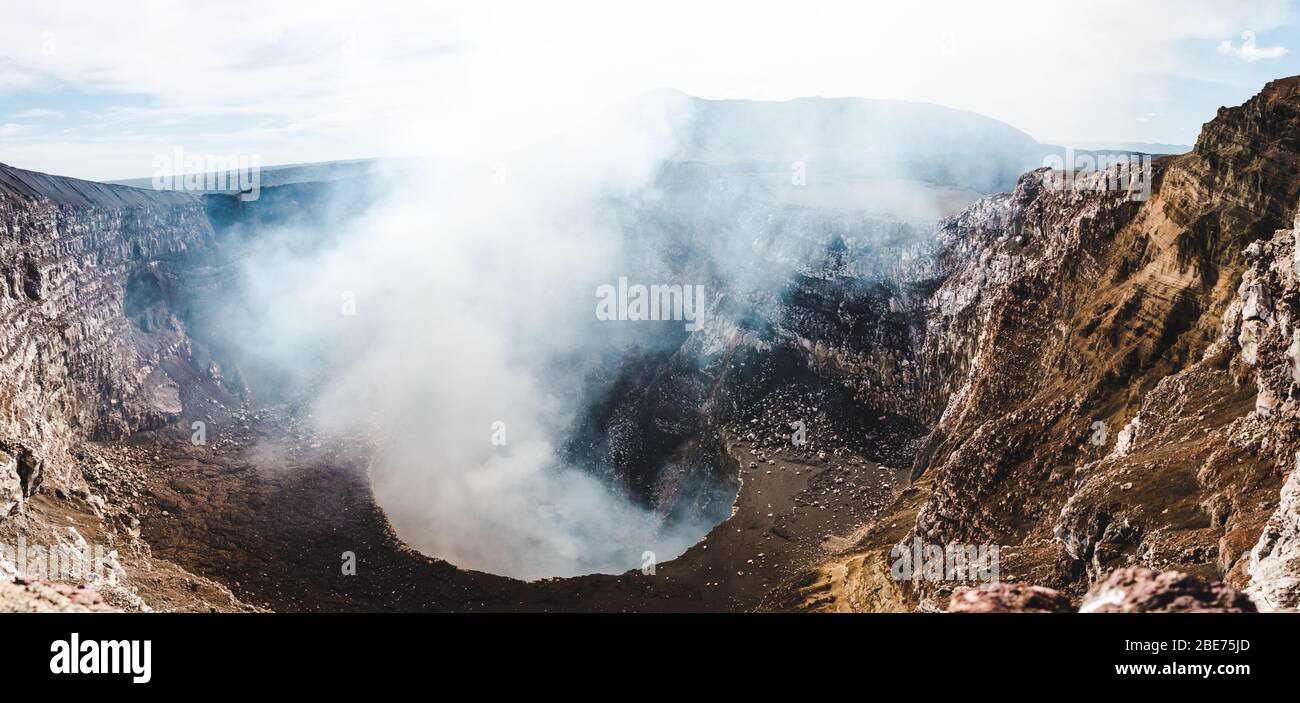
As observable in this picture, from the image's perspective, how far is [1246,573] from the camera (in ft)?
70.0

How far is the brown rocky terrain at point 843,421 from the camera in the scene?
91.8 feet

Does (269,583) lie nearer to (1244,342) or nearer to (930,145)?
(1244,342)

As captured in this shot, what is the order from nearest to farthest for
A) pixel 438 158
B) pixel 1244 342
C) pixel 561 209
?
pixel 1244 342 → pixel 561 209 → pixel 438 158

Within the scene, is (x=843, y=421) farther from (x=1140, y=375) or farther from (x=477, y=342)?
(x=477, y=342)

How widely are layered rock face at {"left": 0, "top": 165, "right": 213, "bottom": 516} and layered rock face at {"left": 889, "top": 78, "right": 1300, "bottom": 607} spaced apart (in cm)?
5399

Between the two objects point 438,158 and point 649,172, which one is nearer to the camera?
point 649,172

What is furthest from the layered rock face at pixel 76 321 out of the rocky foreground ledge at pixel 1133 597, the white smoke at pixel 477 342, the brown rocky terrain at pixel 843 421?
the rocky foreground ledge at pixel 1133 597

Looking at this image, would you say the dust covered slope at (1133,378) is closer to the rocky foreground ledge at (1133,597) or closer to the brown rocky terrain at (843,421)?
the brown rocky terrain at (843,421)

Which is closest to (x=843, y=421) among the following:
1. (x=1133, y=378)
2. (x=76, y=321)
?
(x=1133, y=378)

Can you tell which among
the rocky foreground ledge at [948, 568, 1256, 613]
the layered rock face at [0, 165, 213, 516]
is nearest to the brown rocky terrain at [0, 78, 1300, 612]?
the rocky foreground ledge at [948, 568, 1256, 613]
